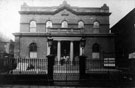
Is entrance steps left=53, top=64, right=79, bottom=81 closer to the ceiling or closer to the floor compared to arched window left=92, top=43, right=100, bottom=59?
closer to the floor

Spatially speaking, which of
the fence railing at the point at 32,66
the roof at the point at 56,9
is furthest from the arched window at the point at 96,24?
the fence railing at the point at 32,66

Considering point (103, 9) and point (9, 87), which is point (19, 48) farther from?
point (9, 87)

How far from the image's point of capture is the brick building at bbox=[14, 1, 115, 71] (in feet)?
89.6

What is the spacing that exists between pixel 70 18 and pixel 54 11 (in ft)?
9.41

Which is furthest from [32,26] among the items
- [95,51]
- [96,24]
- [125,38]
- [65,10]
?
[125,38]

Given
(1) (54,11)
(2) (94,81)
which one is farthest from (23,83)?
(1) (54,11)

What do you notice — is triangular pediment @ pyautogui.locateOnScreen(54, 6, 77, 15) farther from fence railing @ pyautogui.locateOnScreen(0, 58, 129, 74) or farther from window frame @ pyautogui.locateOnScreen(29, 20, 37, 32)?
fence railing @ pyautogui.locateOnScreen(0, 58, 129, 74)

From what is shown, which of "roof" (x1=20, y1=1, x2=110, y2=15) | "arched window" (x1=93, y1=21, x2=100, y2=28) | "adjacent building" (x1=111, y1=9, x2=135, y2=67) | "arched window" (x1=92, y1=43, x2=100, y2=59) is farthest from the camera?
"arched window" (x1=93, y1=21, x2=100, y2=28)

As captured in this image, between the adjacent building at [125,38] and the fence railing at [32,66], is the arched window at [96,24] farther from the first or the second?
the fence railing at [32,66]

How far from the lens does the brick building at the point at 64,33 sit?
27.3 meters

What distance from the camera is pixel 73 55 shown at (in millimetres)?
27984

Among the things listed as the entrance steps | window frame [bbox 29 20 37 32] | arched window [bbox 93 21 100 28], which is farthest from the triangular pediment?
the entrance steps

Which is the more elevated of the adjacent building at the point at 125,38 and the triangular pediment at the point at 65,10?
the triangular pediment at the point at 65,10

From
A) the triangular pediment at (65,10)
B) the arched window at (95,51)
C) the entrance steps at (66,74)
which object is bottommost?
the entrance steps at (66,74)
